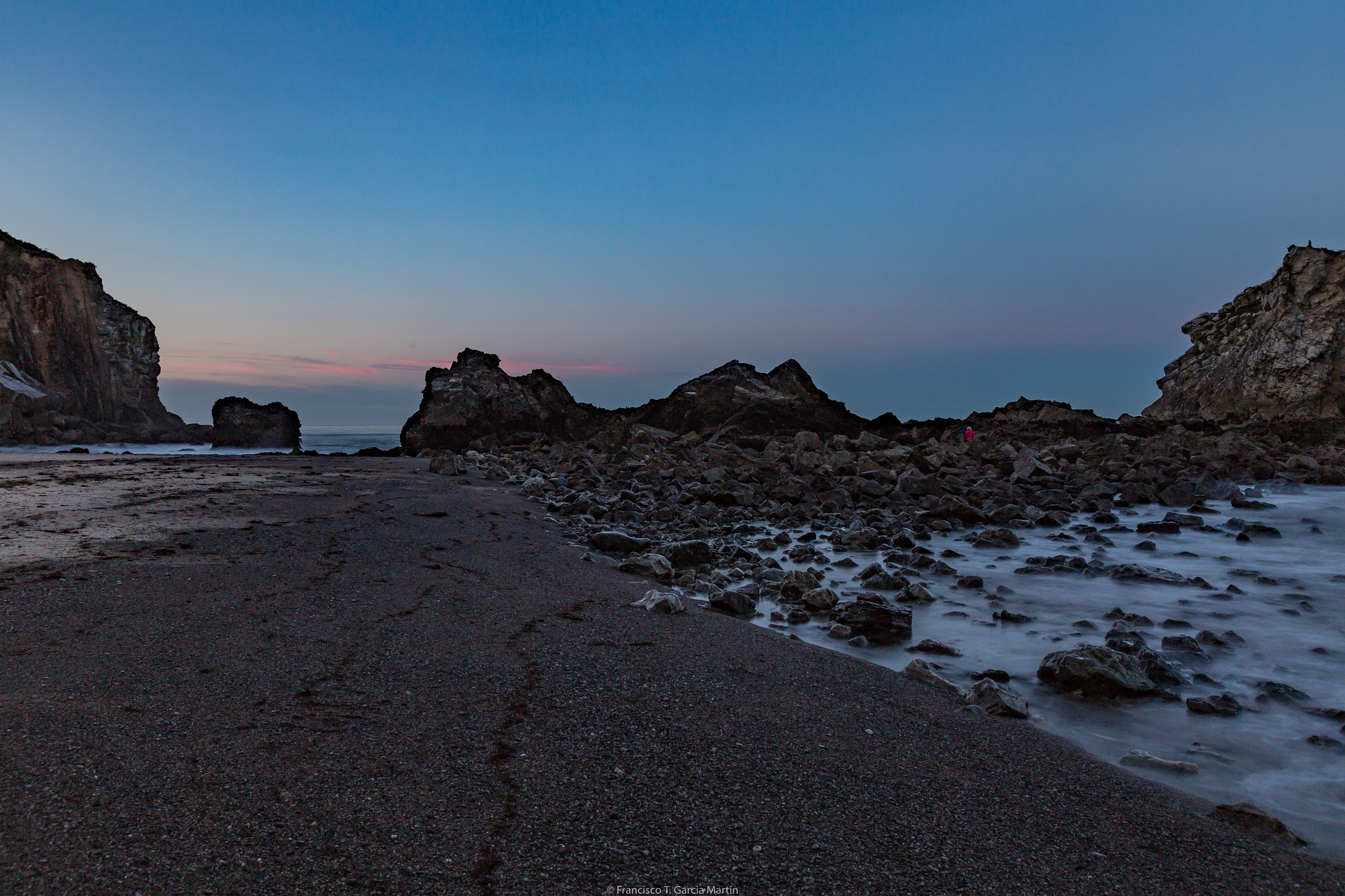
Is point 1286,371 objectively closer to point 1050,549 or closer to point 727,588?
point 1050,549

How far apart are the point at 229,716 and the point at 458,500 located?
770cm

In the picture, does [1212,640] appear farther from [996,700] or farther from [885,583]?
[996,700]

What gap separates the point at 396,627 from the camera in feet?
12.4

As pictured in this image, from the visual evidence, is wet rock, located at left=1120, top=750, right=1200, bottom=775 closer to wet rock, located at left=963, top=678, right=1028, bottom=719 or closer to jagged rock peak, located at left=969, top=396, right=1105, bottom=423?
wet rock, located at left=963, top=678, right=1028, bottom=719

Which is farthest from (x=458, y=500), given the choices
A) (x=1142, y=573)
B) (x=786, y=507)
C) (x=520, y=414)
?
(x=520, y=414)

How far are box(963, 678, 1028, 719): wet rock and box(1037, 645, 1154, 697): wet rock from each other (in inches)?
19.5

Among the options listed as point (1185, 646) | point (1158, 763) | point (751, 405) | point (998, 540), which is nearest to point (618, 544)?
point (998, 540)

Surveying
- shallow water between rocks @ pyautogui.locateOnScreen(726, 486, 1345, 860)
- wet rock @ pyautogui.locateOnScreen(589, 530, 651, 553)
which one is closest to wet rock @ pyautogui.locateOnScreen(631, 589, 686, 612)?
shallow water between rocks @ pyautogui.locateOnScreen(726, 486, 1345, 860)

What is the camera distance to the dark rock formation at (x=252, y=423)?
135 ft

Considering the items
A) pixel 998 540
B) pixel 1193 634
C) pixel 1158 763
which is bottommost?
pixel 1158 763

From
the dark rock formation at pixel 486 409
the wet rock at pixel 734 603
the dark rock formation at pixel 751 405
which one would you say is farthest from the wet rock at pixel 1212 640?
the dark rock formation at pixel 486 409

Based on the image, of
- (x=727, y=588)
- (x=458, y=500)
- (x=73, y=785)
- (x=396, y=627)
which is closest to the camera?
(x=73, y=785)

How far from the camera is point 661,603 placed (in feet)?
15.1

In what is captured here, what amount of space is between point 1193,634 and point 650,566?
4.22 meters
